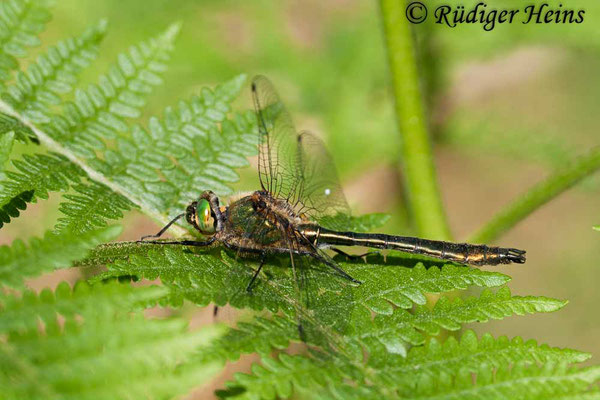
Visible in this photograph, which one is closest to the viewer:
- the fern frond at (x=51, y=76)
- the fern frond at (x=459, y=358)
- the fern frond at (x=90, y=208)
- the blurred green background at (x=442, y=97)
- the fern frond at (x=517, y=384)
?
the fern frond at (x=517, y=384)

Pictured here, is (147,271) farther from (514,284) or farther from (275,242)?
(514,284)

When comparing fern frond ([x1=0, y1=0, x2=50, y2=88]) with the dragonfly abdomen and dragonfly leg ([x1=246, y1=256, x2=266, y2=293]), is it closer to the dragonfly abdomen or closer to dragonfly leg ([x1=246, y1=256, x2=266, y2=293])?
dragonfly leg ([x1=246, y1=256, x2=266, y2=293])

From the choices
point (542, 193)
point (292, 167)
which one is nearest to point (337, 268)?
point (292, 167)

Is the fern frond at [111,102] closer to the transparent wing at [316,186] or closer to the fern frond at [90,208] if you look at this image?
the fern frond at [90,208]

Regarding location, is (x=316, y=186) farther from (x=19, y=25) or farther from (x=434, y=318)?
(x=19, y=25)

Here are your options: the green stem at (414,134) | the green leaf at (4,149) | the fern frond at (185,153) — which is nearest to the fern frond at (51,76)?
the fern frond at (185,153)

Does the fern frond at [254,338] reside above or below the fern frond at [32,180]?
below

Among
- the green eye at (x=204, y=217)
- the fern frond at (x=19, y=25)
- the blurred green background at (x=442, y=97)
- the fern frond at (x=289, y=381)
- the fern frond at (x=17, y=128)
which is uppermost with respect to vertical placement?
the blurred green background at (x=442, y=97)
